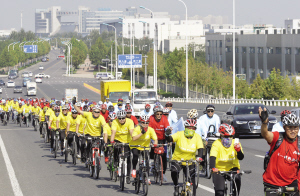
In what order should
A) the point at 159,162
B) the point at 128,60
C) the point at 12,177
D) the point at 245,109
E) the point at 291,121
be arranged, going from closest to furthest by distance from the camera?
the point at 291,121
the point at 159,162
the point at 12,177
the point at 245,109
the point at 128,60

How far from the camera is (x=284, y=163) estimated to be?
7066 millimetres

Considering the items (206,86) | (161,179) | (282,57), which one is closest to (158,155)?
(161,179)

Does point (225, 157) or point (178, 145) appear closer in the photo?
point (225, 157)

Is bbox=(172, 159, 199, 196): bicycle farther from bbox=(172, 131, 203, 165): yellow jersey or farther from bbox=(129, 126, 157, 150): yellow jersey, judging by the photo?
bbox=(129, 126, 157, 150): yellow jersey

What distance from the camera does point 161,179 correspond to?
13.5 meters

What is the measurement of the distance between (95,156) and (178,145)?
470 cm

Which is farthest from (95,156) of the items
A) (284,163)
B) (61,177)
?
(284,163)

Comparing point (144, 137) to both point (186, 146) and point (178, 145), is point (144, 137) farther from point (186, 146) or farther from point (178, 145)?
point (186, 146)

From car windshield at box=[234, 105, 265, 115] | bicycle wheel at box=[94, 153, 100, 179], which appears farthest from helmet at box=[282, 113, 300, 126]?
car windshield at box=[234, 105, 265, 115]

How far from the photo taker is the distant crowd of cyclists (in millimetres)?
7090

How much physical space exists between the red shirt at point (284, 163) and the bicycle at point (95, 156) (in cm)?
816

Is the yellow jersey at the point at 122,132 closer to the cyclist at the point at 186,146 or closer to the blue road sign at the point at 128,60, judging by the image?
the cyclist at the point at 186,146

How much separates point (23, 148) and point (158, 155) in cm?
1226

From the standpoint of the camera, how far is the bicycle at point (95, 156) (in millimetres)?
14789
